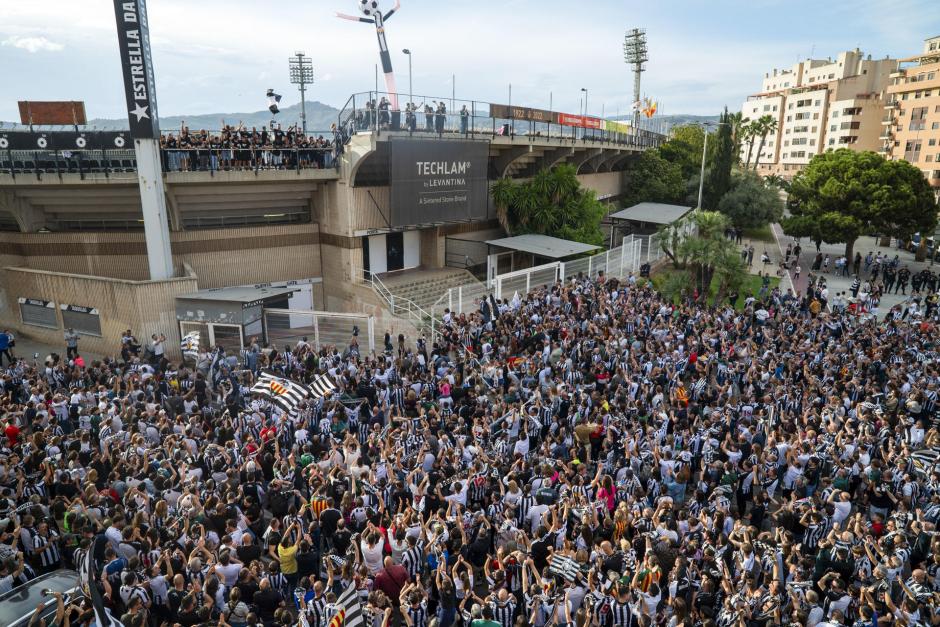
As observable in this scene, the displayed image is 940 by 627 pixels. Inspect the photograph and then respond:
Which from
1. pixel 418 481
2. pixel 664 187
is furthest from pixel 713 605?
pixel 664 187

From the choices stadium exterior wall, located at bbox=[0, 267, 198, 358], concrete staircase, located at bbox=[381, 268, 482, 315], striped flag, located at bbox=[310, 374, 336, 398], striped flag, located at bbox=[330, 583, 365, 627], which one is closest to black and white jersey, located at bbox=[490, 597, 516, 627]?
striped flag, located at bbox=[330, 583, 365, 627]

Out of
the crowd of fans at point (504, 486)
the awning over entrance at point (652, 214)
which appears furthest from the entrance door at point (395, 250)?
the awning over entrance at point (652, 214)

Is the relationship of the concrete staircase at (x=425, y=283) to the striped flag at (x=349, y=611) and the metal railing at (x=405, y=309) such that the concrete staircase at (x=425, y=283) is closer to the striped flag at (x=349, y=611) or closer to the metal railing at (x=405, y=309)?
the metal railing at (x=405, y=309)

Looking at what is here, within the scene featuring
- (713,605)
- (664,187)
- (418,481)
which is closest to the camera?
(713,605)

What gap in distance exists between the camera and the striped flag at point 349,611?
668 centimetres

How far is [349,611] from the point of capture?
22.2 feet

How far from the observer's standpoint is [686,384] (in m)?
15.7

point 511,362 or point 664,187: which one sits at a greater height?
point 664,187

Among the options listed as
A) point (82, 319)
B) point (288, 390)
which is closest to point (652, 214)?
point (288, 390)

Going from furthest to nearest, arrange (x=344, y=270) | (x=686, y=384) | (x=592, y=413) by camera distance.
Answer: (x=344, y=270), (x=686, y=384), (x=592, y=413)

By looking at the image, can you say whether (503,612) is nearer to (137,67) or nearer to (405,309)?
(405,309)

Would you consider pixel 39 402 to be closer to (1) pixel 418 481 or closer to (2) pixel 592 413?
(1) pixel 418 481

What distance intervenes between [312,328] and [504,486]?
42.8 ft

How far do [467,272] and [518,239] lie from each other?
2887mm
